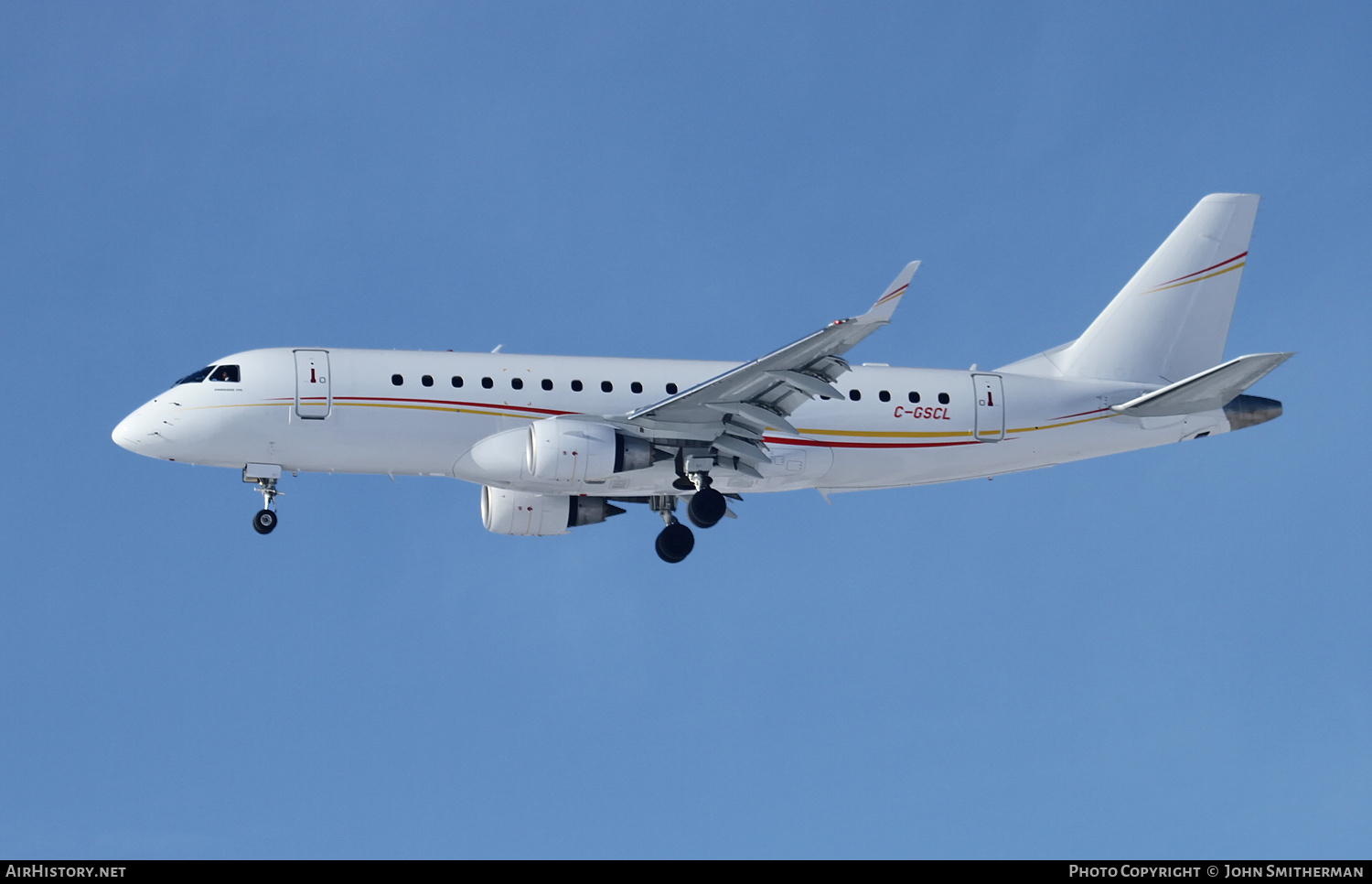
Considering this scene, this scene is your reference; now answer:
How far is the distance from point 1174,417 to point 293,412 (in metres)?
22.1

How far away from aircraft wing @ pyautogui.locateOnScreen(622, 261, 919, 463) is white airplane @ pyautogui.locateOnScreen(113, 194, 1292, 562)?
51mm

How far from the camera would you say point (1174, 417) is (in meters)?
42.8

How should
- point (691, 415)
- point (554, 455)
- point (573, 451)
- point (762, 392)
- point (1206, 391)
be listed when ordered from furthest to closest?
point (1206, 391)
point (691, 415)
point (762, 392)
point (573, 451)
point (554, 455)

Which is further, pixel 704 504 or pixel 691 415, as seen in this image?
pixel 704 504

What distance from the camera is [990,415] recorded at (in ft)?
138

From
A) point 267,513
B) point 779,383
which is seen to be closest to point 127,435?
point 267,513

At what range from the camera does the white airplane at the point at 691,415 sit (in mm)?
38656

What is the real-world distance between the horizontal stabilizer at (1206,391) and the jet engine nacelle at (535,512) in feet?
45.4

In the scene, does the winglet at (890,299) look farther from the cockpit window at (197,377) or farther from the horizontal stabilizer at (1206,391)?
the cockpit window at (197,377)

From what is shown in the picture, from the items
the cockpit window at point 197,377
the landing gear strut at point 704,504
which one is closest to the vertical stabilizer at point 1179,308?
the landing gear strut at point 704,504

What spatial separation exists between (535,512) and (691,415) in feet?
18.6

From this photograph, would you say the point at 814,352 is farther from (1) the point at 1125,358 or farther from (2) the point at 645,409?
(1) the point at 1125,358

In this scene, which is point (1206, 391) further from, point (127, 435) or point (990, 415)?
point (127, 435)
